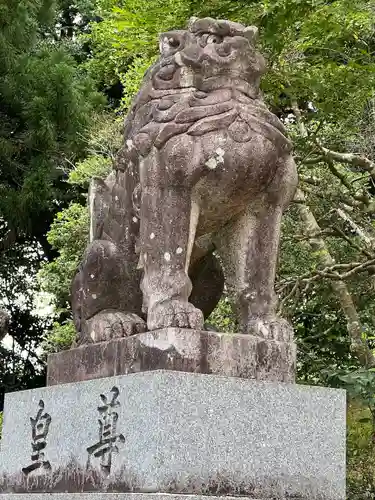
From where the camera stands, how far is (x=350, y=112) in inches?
358

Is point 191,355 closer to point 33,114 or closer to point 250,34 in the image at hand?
point 250,34

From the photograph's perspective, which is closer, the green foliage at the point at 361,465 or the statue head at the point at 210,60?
the statue head at the point at 210,60

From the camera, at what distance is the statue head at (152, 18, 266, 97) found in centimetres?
416

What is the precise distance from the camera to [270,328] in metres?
4.16

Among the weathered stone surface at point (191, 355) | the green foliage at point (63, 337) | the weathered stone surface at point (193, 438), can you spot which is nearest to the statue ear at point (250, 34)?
the weathered stone surface at point (191, 355)

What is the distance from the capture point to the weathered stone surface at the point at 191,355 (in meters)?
3.83

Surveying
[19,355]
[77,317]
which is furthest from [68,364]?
[19,355]

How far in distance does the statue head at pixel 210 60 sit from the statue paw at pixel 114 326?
3.62 ft

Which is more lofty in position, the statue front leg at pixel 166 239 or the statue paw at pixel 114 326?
the statue front leg at pixel 166 239

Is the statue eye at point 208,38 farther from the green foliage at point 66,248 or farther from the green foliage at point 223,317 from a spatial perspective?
the green foliage at point 66,248

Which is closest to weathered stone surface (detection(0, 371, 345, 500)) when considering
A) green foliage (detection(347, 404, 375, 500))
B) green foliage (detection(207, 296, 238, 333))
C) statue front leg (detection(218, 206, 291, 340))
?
statue front leg (detection(218, 206, 291, 340))

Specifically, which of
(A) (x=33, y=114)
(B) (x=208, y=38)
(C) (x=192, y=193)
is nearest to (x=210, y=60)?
(B) (x=208, y=38)

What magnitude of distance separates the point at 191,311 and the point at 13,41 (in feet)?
39.7

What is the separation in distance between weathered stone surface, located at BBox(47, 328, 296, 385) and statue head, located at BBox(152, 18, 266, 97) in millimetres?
1164
